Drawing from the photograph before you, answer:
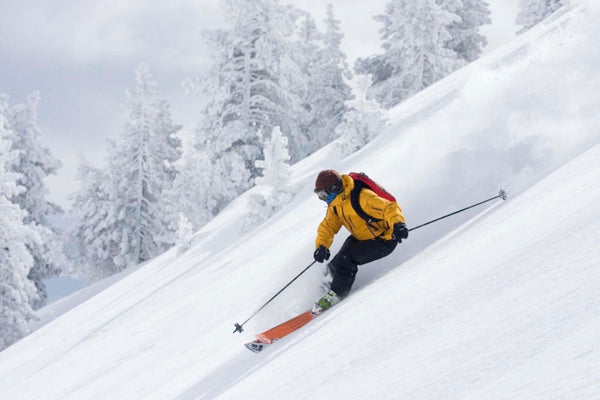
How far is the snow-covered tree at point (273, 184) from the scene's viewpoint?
41.1ft

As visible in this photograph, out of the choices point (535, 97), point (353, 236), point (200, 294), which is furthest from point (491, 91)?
point (200, 294)

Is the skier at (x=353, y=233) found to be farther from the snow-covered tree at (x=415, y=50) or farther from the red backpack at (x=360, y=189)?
the snow-covered tree at (x=415, y=50)

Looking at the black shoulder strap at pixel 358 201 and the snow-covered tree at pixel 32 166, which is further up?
the snow-covered tree at pixel 32 166

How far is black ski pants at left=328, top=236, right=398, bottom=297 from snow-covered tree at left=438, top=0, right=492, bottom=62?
28.8m

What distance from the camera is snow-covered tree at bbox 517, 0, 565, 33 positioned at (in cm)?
2798

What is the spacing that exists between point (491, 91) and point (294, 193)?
5748 mm

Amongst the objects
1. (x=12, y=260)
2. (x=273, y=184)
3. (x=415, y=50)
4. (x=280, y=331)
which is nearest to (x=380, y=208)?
(x=280, y=331)

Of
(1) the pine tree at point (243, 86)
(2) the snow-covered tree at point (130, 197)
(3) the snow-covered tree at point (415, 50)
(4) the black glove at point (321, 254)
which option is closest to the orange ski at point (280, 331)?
(4) the black glove at point (321, 254)

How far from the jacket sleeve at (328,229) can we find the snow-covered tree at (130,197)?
26.3m

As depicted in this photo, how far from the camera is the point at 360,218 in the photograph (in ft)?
17.3

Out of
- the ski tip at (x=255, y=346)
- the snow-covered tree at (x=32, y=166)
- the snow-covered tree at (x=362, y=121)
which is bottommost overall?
the ski tip at (x=255, y=346)

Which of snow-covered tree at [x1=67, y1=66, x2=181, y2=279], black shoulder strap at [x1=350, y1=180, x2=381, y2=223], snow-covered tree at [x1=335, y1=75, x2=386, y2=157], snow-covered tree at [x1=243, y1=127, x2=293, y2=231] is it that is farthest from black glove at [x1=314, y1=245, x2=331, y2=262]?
snow-covered tree at [x1=67, y1=66, x2=181, y2=279]

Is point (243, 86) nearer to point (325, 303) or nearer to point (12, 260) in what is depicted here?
point (12, 260)

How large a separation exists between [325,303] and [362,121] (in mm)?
8177
